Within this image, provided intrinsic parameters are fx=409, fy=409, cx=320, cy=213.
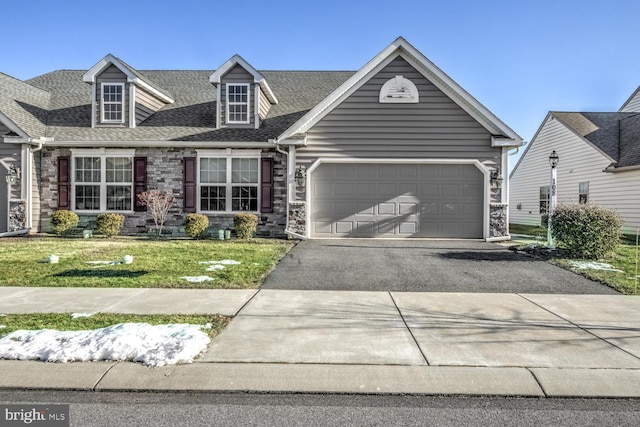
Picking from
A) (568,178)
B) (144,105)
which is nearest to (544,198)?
(568,178)

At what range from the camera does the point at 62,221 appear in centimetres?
1332

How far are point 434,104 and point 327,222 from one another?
5.10 m

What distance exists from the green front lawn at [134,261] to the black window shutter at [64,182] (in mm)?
1656

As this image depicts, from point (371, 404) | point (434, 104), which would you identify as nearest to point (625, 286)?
point (371, 404)

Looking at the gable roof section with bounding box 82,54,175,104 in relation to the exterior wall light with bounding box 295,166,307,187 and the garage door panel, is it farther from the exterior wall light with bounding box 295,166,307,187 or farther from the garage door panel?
the garage door panel

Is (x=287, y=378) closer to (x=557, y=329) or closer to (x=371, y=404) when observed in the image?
(x=371, y=404)

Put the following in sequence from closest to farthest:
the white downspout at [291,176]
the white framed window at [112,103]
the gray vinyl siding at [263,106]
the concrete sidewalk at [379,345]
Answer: the concrete sidewalk at [379,345]
the white downspout at [291,176]
the white framed window at [112,103]
the gray vinyl siding at [263,106]

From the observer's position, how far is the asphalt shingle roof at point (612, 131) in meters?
17.2

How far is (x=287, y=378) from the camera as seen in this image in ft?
11.8

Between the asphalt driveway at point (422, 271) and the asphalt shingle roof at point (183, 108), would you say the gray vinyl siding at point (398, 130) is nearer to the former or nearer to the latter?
the asphalt shingle roof at point (183, 108)

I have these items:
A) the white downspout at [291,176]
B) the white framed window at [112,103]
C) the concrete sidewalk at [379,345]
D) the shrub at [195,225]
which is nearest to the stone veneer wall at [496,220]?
the white downspout at [291,176]

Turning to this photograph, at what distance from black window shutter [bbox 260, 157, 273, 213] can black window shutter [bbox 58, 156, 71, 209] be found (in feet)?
21.9

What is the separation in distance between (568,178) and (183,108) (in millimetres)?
18481

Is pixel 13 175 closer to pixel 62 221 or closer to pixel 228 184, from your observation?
pixel 62 221
